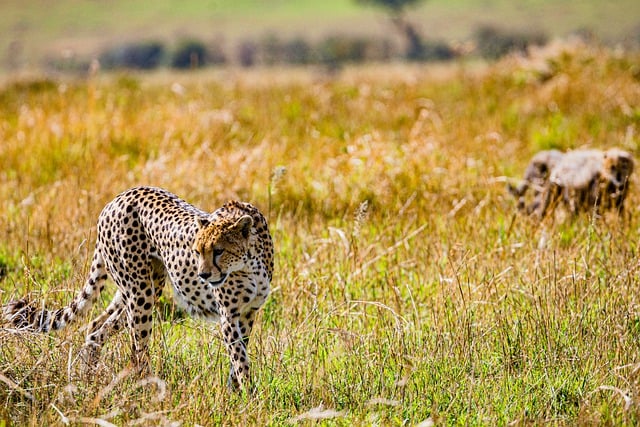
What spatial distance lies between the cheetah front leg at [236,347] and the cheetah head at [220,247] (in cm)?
26

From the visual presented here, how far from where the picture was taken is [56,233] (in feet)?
19.7

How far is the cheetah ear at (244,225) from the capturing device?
3557 mm

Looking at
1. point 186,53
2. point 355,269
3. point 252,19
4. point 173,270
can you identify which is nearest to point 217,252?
point 173,270

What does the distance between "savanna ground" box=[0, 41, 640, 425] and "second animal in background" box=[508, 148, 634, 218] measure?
171 millimetres

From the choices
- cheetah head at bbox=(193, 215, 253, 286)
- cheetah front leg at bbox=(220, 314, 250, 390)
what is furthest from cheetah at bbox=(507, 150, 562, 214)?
cheetah head at bbox=(193, 215, 253, 286)

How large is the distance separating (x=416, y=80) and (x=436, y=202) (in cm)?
825

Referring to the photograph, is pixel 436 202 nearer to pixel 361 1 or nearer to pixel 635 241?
pixel 635 241

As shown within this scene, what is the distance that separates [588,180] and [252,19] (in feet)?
292

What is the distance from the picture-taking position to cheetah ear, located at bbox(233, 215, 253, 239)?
3.56 metres

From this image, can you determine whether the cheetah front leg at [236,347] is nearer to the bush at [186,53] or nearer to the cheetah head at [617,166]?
the cheetah head at [617,166]

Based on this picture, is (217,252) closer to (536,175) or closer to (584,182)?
(584,182)

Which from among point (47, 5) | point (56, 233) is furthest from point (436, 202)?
point (47, 5)

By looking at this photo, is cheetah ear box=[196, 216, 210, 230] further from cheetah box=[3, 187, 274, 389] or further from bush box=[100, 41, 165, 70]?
bush box=[100, 41, 165, 70]

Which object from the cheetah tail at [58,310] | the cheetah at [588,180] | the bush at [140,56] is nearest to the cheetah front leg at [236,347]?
the cheetah tail at [58,310]
